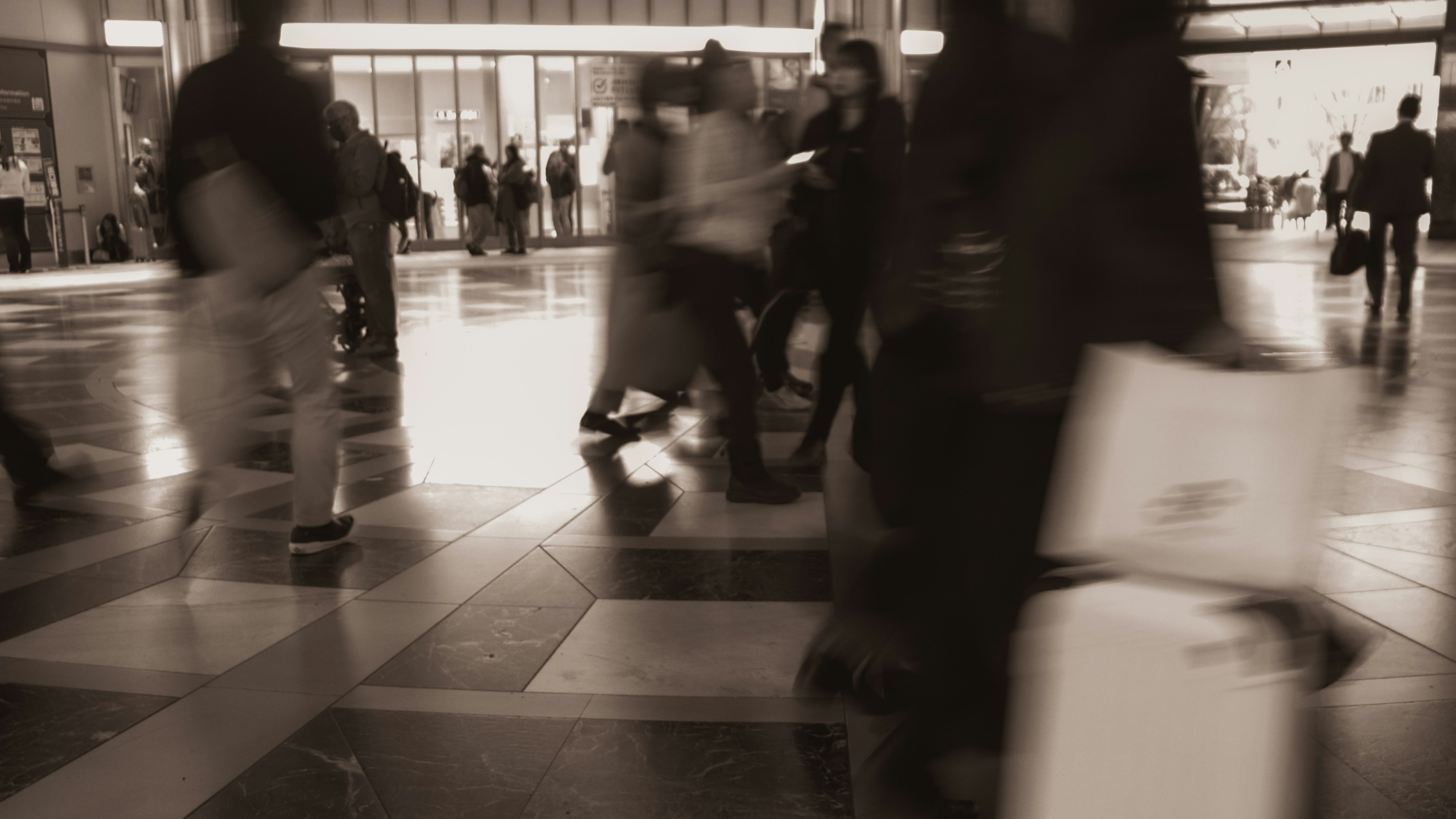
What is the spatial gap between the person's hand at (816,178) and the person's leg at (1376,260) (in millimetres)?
7907

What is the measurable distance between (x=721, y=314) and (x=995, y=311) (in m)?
3.32

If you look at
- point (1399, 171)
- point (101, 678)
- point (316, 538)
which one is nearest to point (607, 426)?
point (316, 538)

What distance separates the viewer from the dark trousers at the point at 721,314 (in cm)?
496

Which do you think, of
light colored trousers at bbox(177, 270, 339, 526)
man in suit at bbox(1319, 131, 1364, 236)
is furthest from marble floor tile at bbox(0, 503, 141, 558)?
man in suit at bbox(1319, 131, 1364, 236)

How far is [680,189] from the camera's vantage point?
4.98 meters

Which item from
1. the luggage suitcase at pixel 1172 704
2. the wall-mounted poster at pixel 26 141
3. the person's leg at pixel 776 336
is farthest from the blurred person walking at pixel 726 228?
the wall-mounted poster at pixel 26 141

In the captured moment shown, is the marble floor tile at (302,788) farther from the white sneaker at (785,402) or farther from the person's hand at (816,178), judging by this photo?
the white sneaker at (785,402)

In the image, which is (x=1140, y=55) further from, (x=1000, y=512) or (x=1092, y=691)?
(x=1092, y=691)

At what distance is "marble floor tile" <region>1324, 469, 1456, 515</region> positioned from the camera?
188 inches

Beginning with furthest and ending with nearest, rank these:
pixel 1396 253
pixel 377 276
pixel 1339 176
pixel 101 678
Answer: pixel 1339 176, pixel 1396 253, pixel 377 276, pixel 101 678

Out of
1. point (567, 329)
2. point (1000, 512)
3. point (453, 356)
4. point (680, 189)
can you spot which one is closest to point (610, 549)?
point (680, 189)

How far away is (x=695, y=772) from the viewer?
2672 mm

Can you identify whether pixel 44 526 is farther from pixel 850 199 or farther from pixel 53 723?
pixel 850 199

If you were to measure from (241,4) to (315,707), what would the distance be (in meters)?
2.30
